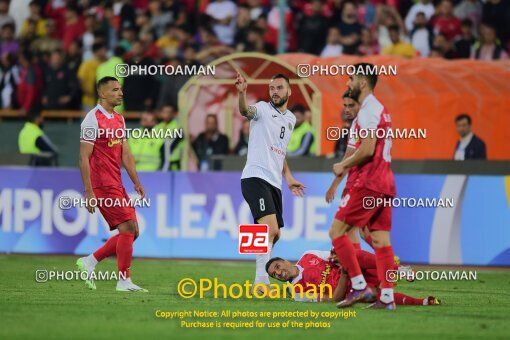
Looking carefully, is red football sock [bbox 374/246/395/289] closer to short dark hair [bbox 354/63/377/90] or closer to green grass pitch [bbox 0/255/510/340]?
green grass pitch [bbox 0/255/510/340]

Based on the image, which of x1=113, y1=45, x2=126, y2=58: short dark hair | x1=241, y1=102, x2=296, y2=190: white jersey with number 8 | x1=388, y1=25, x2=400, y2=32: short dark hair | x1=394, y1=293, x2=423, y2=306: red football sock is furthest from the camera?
x1=113, y1=45, x2=126, y2=58: short dark hair

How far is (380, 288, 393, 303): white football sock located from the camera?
43.0 feet

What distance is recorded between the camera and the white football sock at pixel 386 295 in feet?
43.0

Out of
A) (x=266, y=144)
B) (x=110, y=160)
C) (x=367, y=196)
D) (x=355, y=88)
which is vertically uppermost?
(x=355, y=88)

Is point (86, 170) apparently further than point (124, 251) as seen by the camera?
No

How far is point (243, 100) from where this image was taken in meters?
14.0

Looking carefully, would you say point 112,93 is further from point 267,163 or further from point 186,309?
point 186,309

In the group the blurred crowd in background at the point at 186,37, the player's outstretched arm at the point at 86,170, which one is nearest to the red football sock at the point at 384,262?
the player's outstretched arm at the point at 86,170

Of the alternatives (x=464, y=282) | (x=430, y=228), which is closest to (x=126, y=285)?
(x=464, y=282)

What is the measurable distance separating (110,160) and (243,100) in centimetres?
186

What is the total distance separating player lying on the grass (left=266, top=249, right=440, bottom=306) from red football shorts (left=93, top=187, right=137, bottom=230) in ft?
6.27

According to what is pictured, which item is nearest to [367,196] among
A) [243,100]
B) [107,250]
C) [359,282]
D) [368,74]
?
[359,282]

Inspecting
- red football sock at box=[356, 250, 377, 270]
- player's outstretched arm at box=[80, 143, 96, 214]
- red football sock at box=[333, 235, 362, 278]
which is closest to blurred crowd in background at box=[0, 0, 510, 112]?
player's outstretched arm at box=[80, 143, 96, 214]

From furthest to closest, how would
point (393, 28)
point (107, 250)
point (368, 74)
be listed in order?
point (393, 28) < point (107, 250) < point (368, 74)
